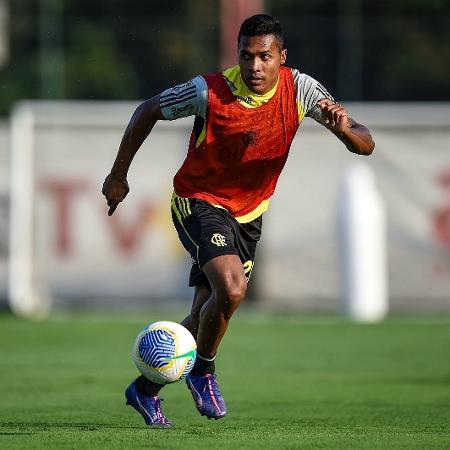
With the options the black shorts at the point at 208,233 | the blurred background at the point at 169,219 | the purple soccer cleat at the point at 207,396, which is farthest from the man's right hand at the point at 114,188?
the blurred background at the point at 169,219

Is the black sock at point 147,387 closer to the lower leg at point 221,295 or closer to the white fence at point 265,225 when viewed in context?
the lower leg at point 221,295

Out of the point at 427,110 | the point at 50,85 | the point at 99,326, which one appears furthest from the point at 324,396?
the point at 50,85

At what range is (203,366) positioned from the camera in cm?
819

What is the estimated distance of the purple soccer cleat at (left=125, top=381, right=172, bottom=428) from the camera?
809 cm

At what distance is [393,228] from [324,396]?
911 cm

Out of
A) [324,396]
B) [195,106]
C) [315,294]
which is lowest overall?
[315,294]

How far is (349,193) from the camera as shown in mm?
17844

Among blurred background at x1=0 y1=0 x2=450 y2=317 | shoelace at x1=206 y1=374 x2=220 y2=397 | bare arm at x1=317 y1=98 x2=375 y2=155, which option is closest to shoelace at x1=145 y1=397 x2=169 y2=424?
shoelace at x1=206 y1=374 x2=220 y2=397

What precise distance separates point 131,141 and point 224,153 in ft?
1.85

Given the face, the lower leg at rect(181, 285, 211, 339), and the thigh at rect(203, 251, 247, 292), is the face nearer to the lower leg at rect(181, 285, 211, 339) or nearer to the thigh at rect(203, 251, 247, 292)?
the thigh at rect(203, 251, 247, 292)

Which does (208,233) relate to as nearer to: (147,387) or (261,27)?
(147,387)

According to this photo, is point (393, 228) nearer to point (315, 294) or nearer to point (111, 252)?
point (315, 294)

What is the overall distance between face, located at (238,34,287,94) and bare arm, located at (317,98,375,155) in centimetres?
36

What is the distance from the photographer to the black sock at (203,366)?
8.18m
